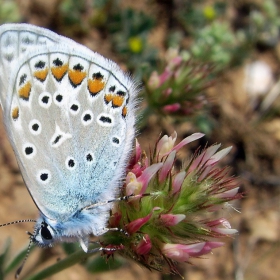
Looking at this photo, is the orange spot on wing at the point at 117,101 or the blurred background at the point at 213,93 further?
the blurred background at the point at 213,93

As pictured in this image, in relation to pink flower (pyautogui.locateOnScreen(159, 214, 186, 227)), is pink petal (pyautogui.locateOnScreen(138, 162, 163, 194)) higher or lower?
higher

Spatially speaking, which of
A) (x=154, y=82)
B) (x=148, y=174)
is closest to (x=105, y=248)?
(x=148, y=174)

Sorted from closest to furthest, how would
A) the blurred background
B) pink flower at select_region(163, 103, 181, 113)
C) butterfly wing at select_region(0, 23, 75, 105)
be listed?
butterfly wing at select_region(0, 23, 75, 105), pink flower at select_region(163, 103, 181, 113), the blurred background

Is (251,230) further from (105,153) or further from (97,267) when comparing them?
(105,153)

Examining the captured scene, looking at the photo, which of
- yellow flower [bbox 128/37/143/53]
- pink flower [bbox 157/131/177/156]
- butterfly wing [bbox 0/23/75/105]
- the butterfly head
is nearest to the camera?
the butterfly head

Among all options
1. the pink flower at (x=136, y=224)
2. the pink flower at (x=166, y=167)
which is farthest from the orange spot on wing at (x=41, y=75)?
the pink flower at (x=136, y=224)

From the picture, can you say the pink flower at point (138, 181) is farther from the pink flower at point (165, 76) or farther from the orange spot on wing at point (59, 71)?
the pink flower at point (165, 76)

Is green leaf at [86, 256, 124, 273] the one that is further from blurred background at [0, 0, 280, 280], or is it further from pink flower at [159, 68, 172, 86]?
pink flower at [159, 68, 172, 86]

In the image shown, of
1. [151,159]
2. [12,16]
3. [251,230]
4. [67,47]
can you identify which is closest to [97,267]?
[151,159]

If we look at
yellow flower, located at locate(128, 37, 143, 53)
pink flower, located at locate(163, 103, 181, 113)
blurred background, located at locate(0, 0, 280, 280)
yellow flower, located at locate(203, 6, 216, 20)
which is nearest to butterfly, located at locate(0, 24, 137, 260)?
pink flower, located at locate(163, 103, 181, 113)
